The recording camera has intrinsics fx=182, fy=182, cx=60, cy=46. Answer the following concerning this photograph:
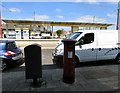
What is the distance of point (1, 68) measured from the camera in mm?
8094

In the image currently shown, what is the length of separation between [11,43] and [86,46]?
3636 millimetres

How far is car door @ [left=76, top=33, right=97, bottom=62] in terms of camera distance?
855 centimetres

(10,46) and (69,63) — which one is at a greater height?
(10,46)

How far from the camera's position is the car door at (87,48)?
28.1 ft

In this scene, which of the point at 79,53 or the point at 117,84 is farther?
the point at 79,53

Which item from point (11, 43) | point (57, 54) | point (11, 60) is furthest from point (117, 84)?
point (11, 43)

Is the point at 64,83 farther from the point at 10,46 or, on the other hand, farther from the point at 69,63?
the point at 10,46

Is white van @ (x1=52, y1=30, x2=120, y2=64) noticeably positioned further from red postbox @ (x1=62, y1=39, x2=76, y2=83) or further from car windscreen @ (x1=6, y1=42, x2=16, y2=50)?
red postbox @ (x1=62, y1=39, x2=76, y2=83)

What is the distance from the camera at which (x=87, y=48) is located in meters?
8.62

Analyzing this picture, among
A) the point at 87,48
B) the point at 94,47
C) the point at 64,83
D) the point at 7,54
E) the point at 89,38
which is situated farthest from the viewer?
the point at 89,38

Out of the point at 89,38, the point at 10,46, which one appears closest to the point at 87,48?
the point at 89,38

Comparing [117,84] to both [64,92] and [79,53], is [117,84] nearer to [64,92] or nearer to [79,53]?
[64,92]

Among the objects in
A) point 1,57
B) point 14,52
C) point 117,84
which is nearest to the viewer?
point 117,84

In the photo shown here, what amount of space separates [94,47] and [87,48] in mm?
372
